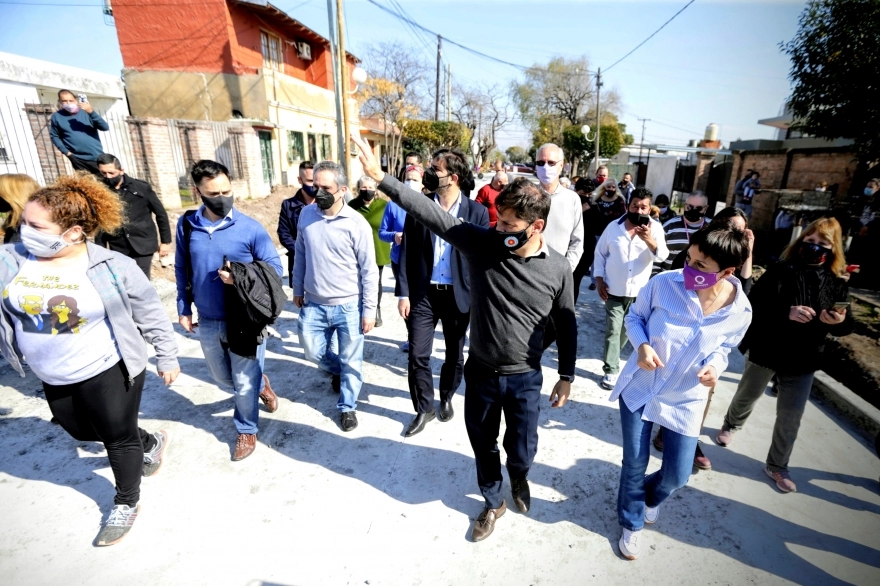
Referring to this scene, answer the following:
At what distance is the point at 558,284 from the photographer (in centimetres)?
226

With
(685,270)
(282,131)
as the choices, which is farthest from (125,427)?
(282,131)

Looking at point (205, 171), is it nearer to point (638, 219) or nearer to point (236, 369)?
point (236, 369)

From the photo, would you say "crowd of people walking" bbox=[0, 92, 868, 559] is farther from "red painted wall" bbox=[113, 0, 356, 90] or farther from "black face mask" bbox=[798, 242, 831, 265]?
"red painted wall" bbox=[113, 0, 356, 90]

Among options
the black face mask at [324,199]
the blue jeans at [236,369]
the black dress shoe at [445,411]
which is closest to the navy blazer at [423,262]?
the black face mask at [324,199]

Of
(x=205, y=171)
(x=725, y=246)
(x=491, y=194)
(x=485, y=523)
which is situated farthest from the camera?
(x=491, y=194)

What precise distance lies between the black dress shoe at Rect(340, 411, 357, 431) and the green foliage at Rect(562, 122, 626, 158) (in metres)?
35.8

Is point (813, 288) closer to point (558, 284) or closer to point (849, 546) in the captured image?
point (849, 546)

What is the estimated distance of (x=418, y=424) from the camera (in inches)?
134

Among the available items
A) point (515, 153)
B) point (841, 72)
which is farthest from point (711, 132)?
point (515, 153)

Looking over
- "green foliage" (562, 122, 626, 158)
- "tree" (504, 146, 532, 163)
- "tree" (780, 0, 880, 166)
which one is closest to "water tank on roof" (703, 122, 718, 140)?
"green foliage" (562, 122, 626, 158)

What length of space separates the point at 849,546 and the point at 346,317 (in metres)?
3.43

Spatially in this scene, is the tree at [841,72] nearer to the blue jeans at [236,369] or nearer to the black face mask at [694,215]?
the black face mask at [694,215]

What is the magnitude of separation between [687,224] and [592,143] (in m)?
33.8

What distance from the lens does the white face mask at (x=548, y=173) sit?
12.0 ft
